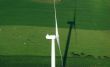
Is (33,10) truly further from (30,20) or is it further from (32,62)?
(32,62)

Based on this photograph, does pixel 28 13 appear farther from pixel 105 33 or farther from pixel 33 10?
pixel 105 33

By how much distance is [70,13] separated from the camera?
11484 mm

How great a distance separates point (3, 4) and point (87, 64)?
559cm

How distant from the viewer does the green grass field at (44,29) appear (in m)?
8.02

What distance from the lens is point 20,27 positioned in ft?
32.9

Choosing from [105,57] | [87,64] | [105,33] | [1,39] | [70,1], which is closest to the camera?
[87,64]

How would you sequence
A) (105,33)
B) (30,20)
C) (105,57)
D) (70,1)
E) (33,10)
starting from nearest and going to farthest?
(105,57) → (105,33) → (30,20) → (33,10) → (70,1)

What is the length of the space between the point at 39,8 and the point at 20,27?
2247mm

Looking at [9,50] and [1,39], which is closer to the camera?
[9,50]

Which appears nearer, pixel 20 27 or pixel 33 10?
pixel 20 27

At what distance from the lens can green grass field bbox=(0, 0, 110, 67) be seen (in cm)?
802

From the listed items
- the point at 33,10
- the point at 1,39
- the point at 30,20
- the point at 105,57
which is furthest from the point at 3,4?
the point at 105,57

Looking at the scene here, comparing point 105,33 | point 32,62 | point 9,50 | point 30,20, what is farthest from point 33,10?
point 32,62

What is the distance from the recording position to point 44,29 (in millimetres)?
9789
